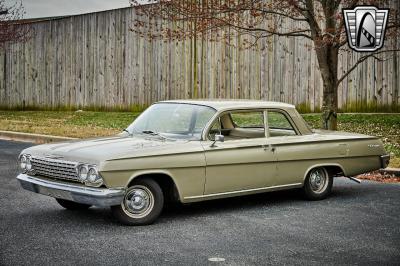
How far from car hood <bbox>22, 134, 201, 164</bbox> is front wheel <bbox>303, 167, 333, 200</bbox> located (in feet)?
6.07

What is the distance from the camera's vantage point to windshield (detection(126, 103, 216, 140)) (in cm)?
775

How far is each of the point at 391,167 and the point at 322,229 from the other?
4.75 m

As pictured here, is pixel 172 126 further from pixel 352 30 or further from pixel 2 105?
pixel 2 105

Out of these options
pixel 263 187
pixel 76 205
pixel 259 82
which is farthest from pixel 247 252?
pixel 259 82

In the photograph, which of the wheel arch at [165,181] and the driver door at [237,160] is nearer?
the wheel arch at [165,181]

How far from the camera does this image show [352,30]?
521 inches

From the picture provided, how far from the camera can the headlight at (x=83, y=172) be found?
6861 mm

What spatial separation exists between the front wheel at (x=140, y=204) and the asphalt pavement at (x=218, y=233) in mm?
114

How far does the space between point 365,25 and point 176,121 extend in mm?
7284

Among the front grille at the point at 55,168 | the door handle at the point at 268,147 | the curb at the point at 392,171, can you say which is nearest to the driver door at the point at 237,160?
the door handle at the point at 268,147

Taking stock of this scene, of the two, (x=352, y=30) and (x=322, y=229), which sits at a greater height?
(x=352, y=30)

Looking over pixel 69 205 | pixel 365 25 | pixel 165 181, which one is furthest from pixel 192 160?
pixel 365 25

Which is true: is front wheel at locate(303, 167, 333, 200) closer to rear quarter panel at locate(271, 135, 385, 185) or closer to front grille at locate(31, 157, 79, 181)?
rear quarter panel at locate(271, 135, 385, 185)

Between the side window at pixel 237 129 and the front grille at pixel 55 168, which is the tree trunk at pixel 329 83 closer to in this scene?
the side window at pixel 237 129
